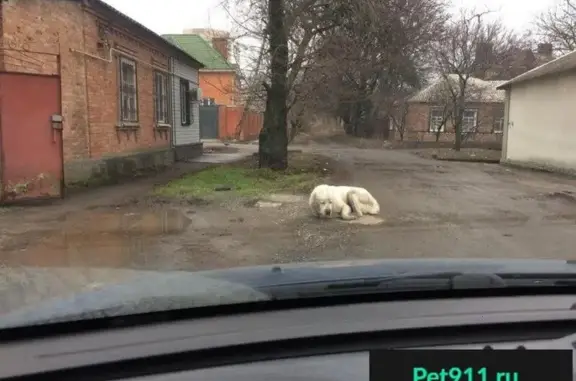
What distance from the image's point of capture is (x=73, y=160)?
12492 millimetres

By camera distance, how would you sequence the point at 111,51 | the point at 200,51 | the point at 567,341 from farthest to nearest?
the point at 200,51
the point at 111,51
the point at 567,341

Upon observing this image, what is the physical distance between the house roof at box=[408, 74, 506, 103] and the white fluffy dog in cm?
2652

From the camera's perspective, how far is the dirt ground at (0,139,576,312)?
7.07 m

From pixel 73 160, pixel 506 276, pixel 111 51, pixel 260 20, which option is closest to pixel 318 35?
pixel 260 20

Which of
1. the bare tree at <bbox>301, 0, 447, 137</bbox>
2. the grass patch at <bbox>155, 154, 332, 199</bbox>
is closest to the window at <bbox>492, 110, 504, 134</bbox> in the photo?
the bare tree at <bbox>301, 0, 447, 137</bbox>

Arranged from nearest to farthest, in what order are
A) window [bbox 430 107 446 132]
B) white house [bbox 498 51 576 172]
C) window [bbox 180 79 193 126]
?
white house [bbox 498 51 576 172] → window [bbox 180 79 193 126] → window [bbox 430 107 446 132]

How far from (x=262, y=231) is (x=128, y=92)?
9.14 meters

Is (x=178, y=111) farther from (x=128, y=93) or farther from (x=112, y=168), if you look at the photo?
(x=112, y=168)

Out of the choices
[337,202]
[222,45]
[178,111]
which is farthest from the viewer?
[178,111]

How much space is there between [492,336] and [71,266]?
5.61 m

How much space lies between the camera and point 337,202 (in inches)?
367

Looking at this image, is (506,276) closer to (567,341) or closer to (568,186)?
(567,341)

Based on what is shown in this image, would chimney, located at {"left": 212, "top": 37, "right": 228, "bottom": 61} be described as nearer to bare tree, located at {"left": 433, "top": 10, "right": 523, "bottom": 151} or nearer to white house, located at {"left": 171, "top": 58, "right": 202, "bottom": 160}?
white house, located at {"left": 171, "top": 58, "right": 202, "bottom": 160}

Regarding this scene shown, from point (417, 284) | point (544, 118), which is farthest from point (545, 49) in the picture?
point (417, 284)
